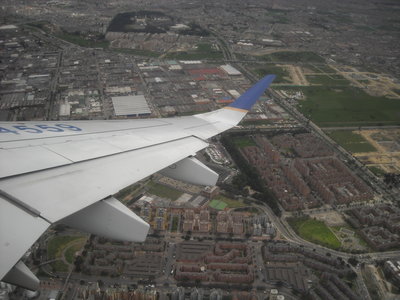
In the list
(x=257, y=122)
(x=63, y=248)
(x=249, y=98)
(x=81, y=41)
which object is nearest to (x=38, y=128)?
(x=249, y=98)

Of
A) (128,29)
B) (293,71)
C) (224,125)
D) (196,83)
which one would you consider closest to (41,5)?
(128,29)

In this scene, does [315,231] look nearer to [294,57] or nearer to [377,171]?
[377,171]

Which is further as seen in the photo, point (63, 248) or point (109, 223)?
point (63, 248)

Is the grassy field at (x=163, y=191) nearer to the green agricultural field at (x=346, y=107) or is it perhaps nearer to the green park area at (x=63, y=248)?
the green park area at (x=63, y=248)

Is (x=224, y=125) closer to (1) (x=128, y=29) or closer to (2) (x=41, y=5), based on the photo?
(1) (x=128, y=29)

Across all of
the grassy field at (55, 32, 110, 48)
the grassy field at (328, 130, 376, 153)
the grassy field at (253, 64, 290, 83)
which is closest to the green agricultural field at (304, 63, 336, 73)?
the grassy field at (253, 64, 290, 83)

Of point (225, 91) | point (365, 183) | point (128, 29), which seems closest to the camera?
point (365, 183)
